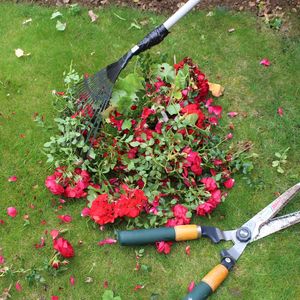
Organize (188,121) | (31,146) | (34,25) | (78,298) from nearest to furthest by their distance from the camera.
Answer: (78,298) < (188,121) < (31,146) < (34,25)

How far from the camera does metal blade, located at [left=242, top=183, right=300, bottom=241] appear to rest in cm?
288

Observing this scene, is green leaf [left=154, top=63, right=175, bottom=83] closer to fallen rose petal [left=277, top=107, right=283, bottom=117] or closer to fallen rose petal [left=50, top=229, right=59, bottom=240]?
fallen rose petal [left=277, top=107, right=283, bottom=117]

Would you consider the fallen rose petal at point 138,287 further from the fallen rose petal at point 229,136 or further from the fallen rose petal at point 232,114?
the fallen rose petal at point 232,114

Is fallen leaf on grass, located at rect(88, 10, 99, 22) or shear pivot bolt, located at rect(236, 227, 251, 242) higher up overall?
fallen leaf on grass, located at rect(88, 10, 99, 22)

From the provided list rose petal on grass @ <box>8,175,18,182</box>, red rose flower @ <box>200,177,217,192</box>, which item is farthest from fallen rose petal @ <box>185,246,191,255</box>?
rose petal on grass @ <box>8,175,18,182</box>

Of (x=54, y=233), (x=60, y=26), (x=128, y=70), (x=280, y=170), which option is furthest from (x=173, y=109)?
(x=60, y=26)

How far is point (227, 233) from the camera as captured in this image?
2.91 metres

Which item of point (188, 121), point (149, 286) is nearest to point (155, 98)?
point (188, 121)

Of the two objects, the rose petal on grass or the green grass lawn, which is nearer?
the green grass lawn

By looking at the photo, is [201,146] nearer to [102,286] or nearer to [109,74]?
[109,74]

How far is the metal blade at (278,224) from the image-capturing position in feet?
9.48

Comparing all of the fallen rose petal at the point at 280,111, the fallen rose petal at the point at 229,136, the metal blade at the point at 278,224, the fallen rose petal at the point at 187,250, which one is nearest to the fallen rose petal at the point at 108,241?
the fallen rose petal at the point at 187,250

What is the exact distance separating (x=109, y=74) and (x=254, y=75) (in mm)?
1110

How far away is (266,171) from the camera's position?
320 cm
